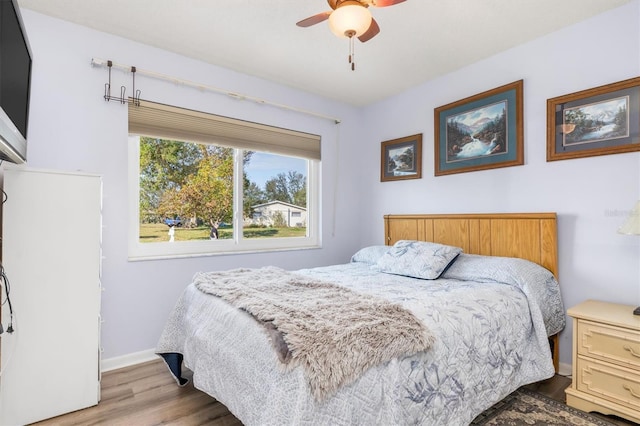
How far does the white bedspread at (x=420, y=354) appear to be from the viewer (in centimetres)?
127

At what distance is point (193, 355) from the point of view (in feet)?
6.36

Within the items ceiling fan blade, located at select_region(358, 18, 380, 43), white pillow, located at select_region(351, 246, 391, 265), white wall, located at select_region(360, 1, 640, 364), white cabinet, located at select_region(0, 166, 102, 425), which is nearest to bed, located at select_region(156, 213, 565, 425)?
white wall, located at select_region(360, 1, 640, 364)

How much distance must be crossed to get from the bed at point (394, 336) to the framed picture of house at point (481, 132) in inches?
20.3

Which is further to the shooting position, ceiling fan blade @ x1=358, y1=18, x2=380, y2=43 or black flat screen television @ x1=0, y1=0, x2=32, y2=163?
ceiling fan blade @ x1=358, y1=18, x2=380, y2=43

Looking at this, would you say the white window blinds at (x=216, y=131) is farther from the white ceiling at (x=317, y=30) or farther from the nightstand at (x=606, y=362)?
the nightstand at (x=606, y=362)

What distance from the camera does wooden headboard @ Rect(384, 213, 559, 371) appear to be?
8.16 ft

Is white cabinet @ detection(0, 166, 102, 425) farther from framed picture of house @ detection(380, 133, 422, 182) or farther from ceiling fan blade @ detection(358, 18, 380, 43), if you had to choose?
framed picture of house @ detection(380, 133, 422, 182)

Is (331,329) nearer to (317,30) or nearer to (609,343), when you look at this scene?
(609,343)

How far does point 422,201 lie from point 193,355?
2573 millimetres

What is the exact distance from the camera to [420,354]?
1.46m

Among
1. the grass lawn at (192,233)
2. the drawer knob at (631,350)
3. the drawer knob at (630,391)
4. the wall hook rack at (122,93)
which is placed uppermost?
the wall hook rack at (122,93)

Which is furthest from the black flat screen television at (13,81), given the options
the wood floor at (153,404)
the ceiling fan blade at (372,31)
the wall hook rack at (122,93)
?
the ceiling fan blade at (372,31)

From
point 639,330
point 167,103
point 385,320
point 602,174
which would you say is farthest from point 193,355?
point 602,174

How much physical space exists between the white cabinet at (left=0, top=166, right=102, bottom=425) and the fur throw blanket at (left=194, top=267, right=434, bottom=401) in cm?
83
